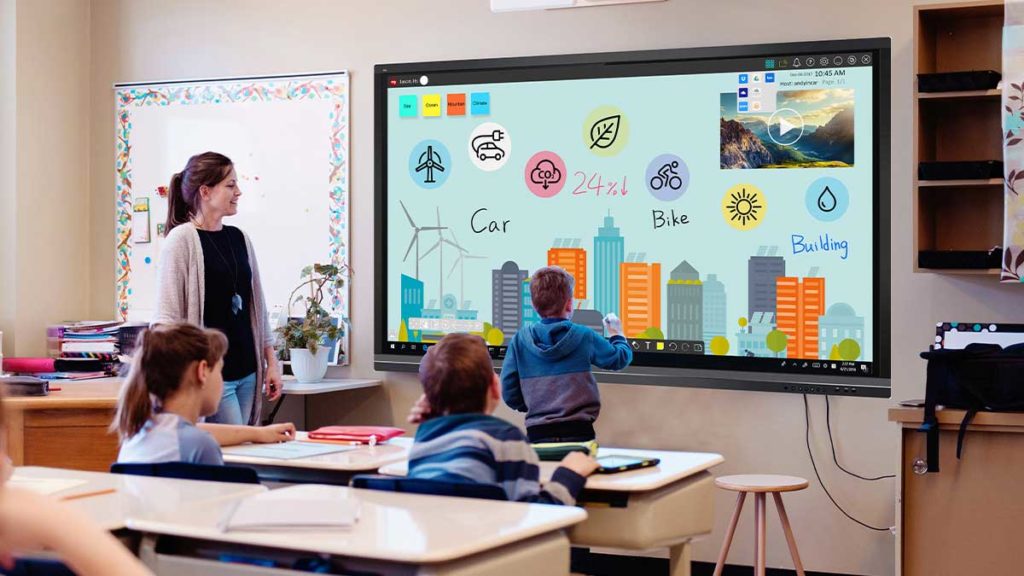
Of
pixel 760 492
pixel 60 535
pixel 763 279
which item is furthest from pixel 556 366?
pixel 60 535

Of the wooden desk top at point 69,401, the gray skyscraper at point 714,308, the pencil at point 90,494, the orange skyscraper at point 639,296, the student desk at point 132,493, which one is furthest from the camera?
the orange skyscraper at point 639,296

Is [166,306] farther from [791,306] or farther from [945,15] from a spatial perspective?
[945,15]

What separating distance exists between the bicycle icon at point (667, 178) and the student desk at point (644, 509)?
6.00ft

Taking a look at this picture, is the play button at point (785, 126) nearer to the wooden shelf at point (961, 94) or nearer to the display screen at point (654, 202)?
the display screen at point (654, 202)

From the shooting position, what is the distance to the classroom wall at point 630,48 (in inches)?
173

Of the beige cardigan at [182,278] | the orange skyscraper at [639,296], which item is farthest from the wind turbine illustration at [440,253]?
the beige cardigan at [182,278]

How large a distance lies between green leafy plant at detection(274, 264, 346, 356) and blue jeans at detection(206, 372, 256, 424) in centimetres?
A: 108

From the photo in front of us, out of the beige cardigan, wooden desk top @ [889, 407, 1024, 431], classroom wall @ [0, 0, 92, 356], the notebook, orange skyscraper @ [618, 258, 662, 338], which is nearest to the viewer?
the notebook

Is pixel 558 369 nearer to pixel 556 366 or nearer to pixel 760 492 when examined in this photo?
pixel 556 366

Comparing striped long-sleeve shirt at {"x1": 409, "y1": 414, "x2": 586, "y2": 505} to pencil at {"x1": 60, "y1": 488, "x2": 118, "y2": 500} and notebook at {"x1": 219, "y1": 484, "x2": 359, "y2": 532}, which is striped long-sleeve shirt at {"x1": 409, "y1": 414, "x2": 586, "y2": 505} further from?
pencil at {"x1": 60, "y1": 488, "x2": 118, "y2": 500}

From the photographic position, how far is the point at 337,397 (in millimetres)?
5293

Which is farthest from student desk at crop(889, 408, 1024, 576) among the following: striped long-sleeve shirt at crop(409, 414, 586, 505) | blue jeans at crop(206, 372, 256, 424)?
blue jeans at crop(206, 372, 256, 424)

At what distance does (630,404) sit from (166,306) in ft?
6.26

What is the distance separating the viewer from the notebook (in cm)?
204
